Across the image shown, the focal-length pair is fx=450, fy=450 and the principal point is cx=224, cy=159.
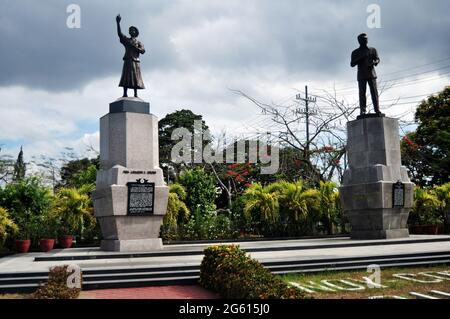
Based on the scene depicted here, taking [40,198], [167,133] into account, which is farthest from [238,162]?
[40,198]

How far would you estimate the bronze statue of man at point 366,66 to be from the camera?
52.0 feet

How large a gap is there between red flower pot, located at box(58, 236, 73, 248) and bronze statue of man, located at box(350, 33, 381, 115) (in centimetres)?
1105

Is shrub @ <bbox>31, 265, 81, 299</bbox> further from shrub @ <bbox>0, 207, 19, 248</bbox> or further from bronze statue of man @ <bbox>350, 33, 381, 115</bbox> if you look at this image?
bronze statue of man @ <bbox>350, 33, 381, 115</bbox>

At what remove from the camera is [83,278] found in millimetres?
8258

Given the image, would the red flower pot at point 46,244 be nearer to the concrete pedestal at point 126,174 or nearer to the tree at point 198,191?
the concrete pedestal at point 126,174

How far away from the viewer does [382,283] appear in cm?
791

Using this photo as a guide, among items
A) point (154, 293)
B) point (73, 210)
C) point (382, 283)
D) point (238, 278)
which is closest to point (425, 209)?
point (382, 283)

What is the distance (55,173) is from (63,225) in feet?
68.1

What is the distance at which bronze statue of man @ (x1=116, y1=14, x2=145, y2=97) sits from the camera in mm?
13562

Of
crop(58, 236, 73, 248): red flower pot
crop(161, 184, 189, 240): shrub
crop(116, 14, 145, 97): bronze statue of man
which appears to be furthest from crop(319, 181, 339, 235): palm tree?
crop(58, 236, 73, 248): red flower pot

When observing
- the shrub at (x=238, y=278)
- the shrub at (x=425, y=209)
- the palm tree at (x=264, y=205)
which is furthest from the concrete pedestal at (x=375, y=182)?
the shrub at (x=238, y=278)

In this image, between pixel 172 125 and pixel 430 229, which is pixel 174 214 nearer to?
pixel 430 229
